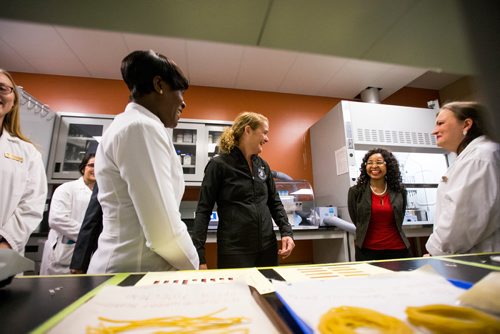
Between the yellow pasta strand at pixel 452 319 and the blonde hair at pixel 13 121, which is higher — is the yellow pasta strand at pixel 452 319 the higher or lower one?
the lower one

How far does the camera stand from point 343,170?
2693 millimetres

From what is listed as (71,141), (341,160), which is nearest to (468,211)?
(341,160)

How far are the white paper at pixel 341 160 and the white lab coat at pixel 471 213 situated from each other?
163 centimetres

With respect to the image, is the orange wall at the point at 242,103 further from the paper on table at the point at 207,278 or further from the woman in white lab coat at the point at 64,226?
the paper on table at the point at 207,278

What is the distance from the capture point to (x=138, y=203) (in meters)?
0.65

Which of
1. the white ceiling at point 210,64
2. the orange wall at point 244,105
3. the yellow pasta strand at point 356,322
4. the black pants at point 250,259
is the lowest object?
the black pants at point 250,259

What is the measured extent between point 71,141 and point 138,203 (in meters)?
2.67

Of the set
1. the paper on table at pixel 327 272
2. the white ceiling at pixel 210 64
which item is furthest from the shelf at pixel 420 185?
the paper on table at pixel 327 272

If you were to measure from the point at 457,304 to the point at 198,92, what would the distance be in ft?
10.7

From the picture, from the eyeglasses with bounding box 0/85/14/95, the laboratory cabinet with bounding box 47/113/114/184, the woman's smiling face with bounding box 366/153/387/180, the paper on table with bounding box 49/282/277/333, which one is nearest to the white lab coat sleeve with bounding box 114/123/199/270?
the paper on table with bounding box 49/282/277/333

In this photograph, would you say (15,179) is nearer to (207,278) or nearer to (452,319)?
(207,278)

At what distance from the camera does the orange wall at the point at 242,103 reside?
291 cm

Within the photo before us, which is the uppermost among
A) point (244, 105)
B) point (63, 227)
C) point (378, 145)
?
point (244, 105)

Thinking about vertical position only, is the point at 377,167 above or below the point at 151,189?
above
